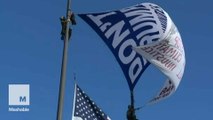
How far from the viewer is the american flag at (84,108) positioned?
15.6 m

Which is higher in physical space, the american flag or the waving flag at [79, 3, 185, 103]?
the waving flag at [79, 3, 185, 103]

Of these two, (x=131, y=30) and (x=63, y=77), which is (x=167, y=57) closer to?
(x=131, y=30)

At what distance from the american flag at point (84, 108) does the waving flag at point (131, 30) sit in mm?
1857

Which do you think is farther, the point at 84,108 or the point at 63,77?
the point at 84,108

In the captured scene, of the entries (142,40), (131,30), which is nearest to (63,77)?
(142,40)

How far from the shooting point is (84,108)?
15.9 metres

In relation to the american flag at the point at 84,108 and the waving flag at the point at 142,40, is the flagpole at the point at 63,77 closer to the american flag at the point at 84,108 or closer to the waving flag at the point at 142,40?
the waving flag at the point at 142,40

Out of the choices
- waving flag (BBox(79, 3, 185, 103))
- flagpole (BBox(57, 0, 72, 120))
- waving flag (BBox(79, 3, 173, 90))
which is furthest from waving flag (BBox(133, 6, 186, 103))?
flagpole (BBox(57, 0, 72, 120))

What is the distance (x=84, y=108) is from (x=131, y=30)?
9.63 feet

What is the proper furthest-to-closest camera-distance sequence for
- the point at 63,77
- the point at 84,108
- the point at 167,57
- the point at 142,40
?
the point at 84,108 < the point at 142,40 < the point at 167,57 < the point at 63,77

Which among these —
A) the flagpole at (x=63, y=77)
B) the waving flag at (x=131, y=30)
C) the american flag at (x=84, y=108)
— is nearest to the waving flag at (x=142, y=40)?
the waving flag at (x=131, y=30)

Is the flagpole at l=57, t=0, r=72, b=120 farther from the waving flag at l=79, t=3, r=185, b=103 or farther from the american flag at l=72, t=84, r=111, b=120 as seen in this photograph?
the american flag at l=72, t=84, r=111, b=120

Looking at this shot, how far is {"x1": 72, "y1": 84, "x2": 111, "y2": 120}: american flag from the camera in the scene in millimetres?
15630

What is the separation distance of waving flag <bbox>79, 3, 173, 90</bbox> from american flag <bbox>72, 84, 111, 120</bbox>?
1.86m
